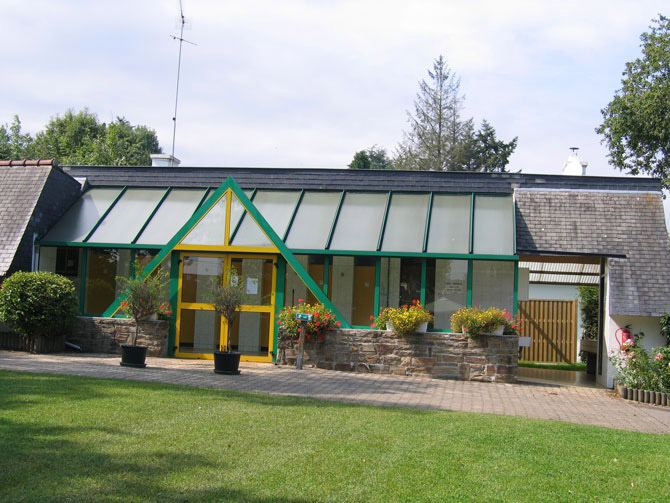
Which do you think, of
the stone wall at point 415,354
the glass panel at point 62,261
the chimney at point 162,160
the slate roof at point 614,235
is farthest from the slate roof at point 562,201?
the glass panel at point 62,261

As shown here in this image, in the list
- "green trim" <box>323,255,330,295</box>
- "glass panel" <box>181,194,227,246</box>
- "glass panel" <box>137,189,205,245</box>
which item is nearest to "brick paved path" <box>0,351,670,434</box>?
"green trim" <box>323,255,330,295</box>

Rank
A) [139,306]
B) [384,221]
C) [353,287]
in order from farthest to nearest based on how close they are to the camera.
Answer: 1. [384,221]
2. [353,287]
3. [139,306]

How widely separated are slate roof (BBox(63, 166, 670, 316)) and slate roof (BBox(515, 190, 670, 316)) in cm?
2

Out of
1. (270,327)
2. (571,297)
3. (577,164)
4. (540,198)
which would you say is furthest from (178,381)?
(571,297)

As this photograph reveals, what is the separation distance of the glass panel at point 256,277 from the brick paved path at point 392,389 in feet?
4.76

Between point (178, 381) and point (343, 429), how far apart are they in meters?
3.90

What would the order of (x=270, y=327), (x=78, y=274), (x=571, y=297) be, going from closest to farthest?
1. (x=270, y=327)
2. (x=78, y=274)
3. (x=571, y=297)

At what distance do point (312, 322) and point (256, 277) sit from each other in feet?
6.19

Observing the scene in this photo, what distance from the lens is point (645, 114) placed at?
2441cm

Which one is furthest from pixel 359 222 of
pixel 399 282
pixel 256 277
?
pixel 256 277

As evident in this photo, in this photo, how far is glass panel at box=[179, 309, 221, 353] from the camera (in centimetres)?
1382

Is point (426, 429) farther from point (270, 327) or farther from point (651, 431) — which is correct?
point (270, 327)

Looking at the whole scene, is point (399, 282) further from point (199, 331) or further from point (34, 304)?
point (34, 304)

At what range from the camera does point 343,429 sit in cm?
696
